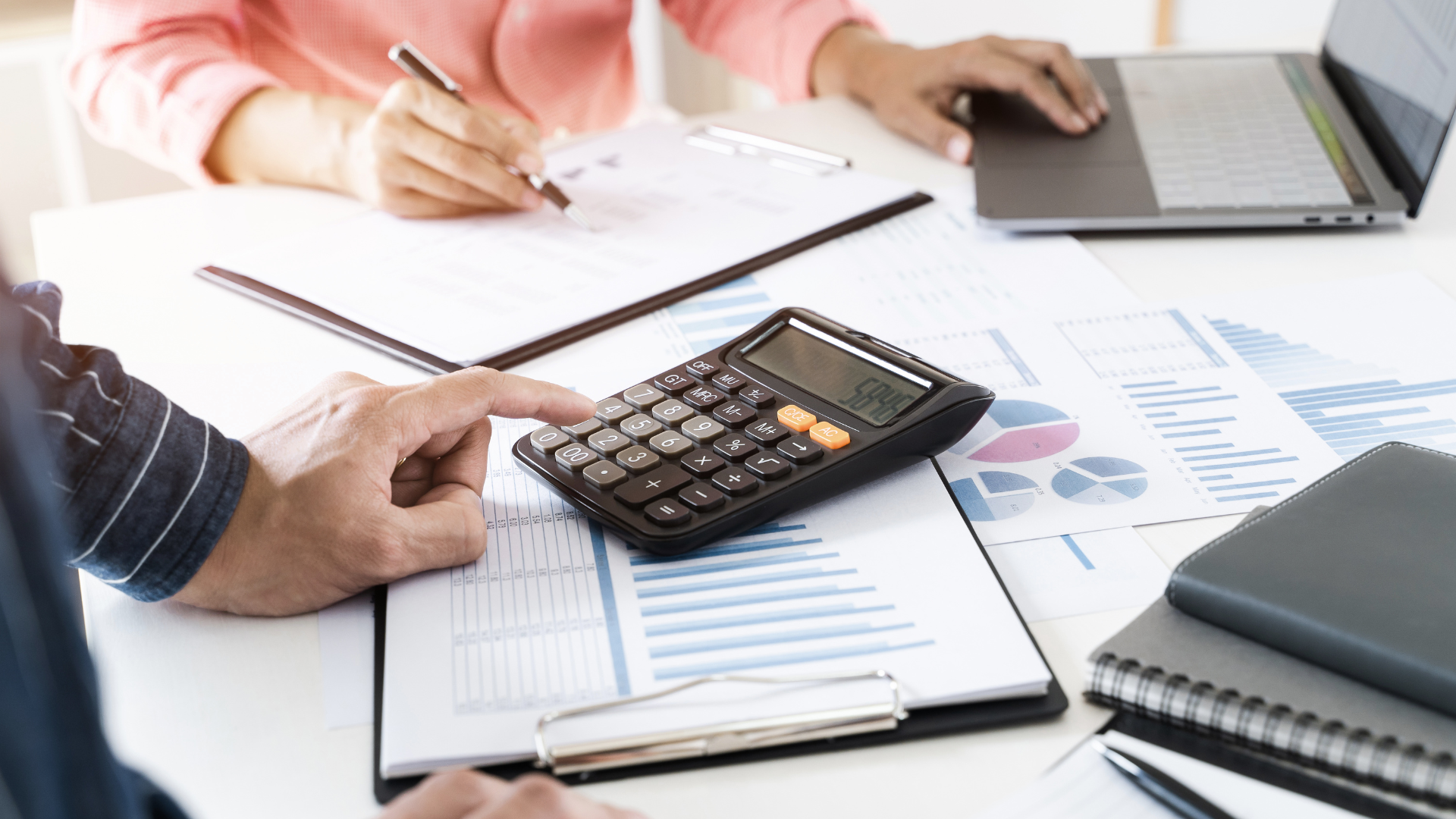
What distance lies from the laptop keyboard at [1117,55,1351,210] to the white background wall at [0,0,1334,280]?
0.65ft

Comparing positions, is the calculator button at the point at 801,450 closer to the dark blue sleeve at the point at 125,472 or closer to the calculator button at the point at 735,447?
the calculator button at the point at 735,447

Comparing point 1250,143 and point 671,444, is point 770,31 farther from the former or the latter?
point 671,444

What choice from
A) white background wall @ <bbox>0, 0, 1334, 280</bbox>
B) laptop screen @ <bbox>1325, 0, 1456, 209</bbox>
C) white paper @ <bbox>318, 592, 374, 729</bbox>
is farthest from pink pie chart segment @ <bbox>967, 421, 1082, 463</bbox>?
white background wall @ <bbox>0, 0, 1334, 280</bbox>

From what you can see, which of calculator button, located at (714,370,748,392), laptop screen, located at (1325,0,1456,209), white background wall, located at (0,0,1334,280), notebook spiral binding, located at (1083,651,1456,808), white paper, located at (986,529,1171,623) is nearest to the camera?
notebook spiral binding, located at (1083,651,1456,808)

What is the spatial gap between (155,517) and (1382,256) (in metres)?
0.81

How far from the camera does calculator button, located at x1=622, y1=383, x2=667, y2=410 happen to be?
1.93 ft

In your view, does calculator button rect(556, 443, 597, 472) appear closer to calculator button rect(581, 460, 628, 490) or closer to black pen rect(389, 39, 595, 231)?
calculator button rect(581, 460, 628, 490)

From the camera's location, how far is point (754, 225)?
86 cm

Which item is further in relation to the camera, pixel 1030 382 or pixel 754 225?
pixel 754 225

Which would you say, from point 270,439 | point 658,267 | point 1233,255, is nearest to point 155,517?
point 270,439

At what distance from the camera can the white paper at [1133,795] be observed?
0.38 m

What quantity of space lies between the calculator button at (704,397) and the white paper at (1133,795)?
25 cm

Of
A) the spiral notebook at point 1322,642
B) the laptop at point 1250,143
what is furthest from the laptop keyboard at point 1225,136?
the spiral notebook at point 1322,642

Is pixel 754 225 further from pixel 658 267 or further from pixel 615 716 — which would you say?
pixel 615 716
